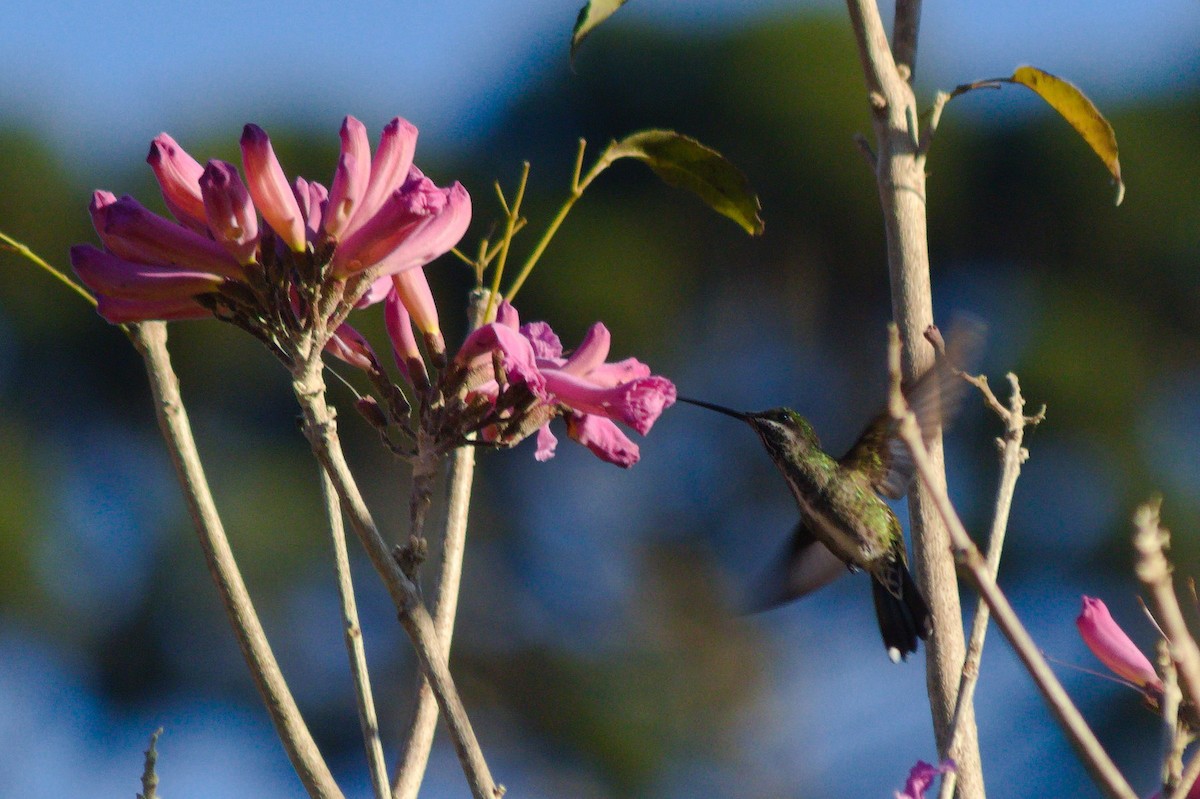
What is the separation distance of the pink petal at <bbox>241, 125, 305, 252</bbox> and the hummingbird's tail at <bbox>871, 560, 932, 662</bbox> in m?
0.93

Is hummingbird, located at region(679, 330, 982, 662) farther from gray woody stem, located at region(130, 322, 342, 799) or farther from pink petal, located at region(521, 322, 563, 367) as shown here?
gray woody stem, located at region(130, 322, 342, 799)

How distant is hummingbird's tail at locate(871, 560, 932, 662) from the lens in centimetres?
162

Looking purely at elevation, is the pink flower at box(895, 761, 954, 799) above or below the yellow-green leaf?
below

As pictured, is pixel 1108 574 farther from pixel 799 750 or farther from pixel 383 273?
pixel 383 273

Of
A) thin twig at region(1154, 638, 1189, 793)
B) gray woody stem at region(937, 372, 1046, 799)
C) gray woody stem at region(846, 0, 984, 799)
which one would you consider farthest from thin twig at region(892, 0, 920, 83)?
thin twig at region(1154, 638, 1189, 793)

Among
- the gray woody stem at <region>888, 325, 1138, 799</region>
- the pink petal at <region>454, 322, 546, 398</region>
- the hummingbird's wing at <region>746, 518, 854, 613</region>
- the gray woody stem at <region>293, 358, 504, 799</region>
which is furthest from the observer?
the hummingbird's wing at <region>746, 518, 854, 613</region>

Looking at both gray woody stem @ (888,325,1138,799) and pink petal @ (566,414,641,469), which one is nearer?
gray woody stem @ (888,325,1138,799)

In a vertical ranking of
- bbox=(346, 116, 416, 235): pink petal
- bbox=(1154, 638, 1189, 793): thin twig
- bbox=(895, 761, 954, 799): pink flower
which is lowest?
bbox=(895, 761, 954, 799): pink flower

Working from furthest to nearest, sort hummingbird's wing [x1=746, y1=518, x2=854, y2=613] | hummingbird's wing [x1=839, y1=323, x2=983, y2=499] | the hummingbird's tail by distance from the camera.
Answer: hummingbird's wing [x1=746, y1=518, x2=854, y2=613], the hummingbird's tail, hummingbird's wing [x1=839, y1=323, x2=983, y2=499]

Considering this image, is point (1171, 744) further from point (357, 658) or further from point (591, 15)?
point (591, 15)

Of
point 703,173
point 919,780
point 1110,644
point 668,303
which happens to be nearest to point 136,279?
point 703,173

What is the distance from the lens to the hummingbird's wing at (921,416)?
1264 mm

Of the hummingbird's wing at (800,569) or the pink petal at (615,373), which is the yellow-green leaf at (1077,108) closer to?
the pink petal at (615,373)

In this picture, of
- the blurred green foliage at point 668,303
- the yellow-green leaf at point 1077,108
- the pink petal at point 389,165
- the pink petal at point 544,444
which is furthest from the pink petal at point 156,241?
A: the blurred green foliage at point 668,303
